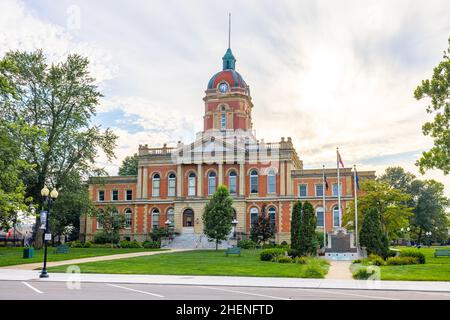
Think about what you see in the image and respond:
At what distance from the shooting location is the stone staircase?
194ft

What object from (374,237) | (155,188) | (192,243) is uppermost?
(155,188)

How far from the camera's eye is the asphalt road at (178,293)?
15.4 metres

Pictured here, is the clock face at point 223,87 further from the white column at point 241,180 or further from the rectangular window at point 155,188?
the rectangular window at point 155,188

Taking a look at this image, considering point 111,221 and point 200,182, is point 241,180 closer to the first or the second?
point 200,182

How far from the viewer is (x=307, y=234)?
35500mm

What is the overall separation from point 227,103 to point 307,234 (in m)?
39.2

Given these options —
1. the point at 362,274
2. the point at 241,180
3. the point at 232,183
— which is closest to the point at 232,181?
the point at 232,183

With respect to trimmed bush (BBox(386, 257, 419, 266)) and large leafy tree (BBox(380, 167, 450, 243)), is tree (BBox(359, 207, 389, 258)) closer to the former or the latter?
trimmed bush (BBox(386, 257, 419, 266))

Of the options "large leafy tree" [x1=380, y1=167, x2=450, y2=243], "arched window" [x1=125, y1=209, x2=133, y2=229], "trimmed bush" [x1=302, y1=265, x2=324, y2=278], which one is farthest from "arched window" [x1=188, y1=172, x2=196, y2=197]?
"trimmed bush" [x1=302, y1=265, x2=324, y2=278]

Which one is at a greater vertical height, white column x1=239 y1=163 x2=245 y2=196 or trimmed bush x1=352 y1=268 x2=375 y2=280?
white column x1=239 y1=163 x2=245 y2=196

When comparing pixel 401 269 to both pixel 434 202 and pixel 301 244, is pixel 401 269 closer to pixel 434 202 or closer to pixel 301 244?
pixel 301 244

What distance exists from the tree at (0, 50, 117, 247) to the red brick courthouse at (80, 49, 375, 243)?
17.5m

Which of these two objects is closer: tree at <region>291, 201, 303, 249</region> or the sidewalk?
the sidewalk
